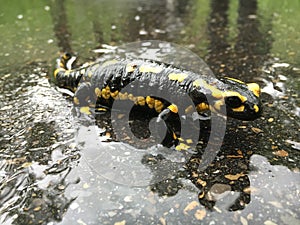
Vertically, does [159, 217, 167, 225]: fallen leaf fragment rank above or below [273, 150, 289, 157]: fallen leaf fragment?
above

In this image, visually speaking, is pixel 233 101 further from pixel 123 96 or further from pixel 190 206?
pixel 123 96

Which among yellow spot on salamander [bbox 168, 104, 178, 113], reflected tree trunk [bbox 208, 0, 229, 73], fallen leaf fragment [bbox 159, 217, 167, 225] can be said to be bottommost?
reflected tree trunk [bbox 208, 0, 229, 73]

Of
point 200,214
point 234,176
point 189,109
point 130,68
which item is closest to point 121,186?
point 200,214

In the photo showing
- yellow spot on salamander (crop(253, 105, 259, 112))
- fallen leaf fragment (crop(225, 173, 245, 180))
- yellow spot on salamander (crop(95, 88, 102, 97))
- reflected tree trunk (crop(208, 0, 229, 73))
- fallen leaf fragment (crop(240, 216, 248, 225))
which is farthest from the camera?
reflected tree trunk (crop(208, 0, 229, 73))

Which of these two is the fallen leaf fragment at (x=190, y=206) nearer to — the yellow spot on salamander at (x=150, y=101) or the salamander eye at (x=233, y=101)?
the salamander eye at (x=233, y=101)

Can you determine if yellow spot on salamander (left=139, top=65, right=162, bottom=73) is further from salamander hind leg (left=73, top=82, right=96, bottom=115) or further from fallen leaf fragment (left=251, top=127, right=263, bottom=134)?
fallen leaf fragment (left=251, top=127, right=263, bottom=134)

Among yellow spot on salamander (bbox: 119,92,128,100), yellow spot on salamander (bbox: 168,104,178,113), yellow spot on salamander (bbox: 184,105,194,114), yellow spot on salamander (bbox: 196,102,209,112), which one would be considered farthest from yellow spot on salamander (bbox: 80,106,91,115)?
yellow spot on salamander (bbox: 196,102,209,112)

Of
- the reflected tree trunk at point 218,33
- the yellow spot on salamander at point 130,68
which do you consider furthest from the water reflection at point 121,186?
the reflected tree trunk at point 218,33

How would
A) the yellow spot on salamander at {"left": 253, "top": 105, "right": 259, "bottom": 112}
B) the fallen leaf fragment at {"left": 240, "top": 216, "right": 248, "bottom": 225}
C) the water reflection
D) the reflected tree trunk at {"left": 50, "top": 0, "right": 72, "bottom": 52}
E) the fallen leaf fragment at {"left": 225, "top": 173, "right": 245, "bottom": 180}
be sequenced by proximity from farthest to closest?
the reflected tree trunk at {"left": 50, "top": 0, "right": 72, "bottom": 52}
the yellow spot on salamander at {"left": 253, "top": 105, "right": 259, "bottom": 112}
the fallen leaf fragment at {"left": 225, "top": 173, "right": 245, "bottom": 180}
the water reflection
the fallen leaf fragment at {"left": 240, "top": 216, "right": 248, "bottom": 225}
